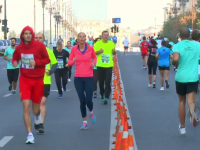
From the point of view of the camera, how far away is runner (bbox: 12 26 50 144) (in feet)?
28.9

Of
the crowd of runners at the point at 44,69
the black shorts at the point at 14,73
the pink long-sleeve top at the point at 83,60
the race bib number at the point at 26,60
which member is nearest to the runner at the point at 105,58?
the crowd of runners at the point at 44,69

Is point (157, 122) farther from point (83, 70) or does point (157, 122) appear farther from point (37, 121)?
point (37, 121)

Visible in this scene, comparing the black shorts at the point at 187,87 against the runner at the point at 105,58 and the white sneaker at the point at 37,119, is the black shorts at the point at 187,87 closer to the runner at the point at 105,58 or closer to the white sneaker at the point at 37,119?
the white sneaker at the point at 37,119

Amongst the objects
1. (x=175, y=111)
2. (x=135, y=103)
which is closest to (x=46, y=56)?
(x=175, y=111)

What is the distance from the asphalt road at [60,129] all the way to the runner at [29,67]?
0.44m

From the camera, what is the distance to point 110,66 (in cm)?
1455

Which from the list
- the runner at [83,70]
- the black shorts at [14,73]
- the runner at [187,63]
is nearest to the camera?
the runner at [187,63]

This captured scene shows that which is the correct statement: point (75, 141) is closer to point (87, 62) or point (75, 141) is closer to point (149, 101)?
point (87, 62)

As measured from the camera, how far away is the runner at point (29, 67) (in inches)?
→ 346

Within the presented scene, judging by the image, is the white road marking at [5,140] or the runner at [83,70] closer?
the white road marking at [5,140]

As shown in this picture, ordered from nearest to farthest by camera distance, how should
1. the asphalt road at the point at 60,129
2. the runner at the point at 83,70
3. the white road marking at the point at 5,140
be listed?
the asphalt road at the point at 60,129
the white road marking at the point at 5,140
the runner at the point at 83,70

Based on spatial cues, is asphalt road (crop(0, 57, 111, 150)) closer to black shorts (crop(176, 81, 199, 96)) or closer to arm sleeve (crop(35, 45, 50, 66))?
arm sleeve (crop(35, 45, 50, 66))

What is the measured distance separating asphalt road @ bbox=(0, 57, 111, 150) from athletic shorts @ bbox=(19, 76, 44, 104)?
0.71 meters

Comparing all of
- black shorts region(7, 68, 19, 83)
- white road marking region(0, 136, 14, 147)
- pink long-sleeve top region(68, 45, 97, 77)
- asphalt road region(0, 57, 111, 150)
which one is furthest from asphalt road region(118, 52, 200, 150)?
black shorts region(7, 68, 19, 83)
